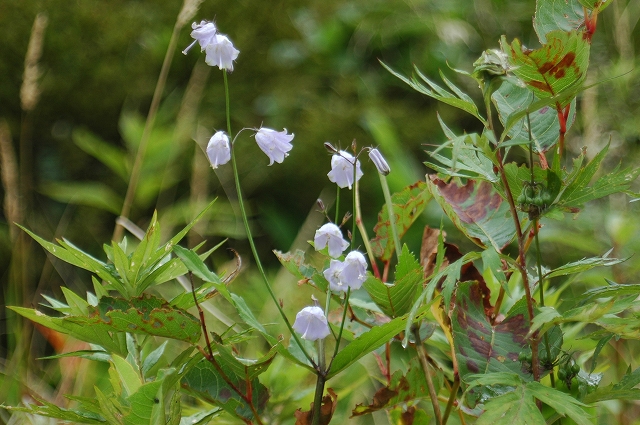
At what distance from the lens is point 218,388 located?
49 cm

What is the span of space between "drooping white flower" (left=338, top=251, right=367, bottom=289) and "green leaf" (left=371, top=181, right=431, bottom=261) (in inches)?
4.3

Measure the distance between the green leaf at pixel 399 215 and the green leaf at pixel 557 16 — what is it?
0.15m

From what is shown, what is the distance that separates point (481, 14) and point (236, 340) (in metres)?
2.39

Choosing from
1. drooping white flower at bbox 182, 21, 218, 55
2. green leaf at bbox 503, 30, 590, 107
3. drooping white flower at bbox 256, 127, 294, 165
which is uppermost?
drooping white flower at bbox 182, 21, 218, 55

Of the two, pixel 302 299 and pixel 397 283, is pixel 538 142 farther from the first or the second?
pixel 302 299

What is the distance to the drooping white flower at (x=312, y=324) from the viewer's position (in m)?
0.46

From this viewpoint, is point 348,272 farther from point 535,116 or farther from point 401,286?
point 535,116

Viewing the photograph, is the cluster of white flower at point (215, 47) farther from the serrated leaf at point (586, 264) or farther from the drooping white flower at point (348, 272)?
the serrated leaf at point (586, 264)

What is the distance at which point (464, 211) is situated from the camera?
0.55 meters

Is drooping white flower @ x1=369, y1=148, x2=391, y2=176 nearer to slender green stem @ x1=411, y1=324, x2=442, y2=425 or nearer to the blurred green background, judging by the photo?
slender green stem @ x1=411, y1=324, x2=442, y2=425

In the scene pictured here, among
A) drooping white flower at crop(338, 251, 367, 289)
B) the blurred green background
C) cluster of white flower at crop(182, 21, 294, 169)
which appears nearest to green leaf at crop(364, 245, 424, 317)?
drooping white flower at crop(338, 251, 367, 289)

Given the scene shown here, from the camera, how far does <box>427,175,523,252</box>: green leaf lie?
0.50 m

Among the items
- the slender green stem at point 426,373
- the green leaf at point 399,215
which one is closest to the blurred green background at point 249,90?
the green leaf at point 399,215

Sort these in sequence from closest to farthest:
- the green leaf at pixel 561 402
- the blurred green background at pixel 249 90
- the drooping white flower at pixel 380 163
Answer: the green leaf at pixel 561 402 → the drooping white flower at pixel 380 163 → the blurred green background at pixel 249 90
